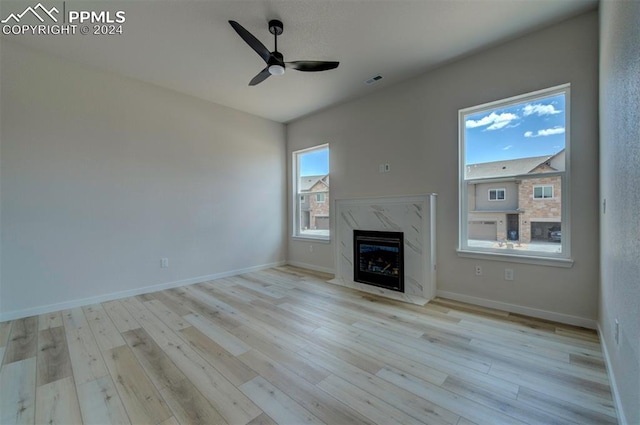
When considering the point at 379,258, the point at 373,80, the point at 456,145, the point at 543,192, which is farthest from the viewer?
the point at 379,258

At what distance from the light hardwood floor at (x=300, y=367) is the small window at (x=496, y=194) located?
1291 mm

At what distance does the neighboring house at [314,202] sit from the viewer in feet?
16.1

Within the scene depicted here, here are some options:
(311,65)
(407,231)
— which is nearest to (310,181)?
(407,231)

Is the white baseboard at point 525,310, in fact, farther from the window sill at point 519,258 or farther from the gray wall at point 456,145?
the window sill at point 519,258

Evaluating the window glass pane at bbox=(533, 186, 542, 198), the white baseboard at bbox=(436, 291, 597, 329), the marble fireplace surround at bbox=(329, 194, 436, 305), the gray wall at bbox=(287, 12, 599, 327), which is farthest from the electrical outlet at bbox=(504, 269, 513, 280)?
the window glass pane at bbox=(533, 186, 542, 198)

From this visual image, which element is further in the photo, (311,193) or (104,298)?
(311,193)

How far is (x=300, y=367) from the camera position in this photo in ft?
6.23

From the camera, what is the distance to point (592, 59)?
2.38 meters

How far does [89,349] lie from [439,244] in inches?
149

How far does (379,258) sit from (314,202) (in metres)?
1.91

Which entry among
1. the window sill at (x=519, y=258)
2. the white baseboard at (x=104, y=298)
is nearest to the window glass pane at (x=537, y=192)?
the window sill at (x=519, y=258)

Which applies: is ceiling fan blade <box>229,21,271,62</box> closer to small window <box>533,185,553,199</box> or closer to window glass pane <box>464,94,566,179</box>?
window glass pane <box>464,94,566,179</box>

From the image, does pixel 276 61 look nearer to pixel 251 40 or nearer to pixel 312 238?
pixel 251 40

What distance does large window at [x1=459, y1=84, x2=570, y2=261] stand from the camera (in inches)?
102
